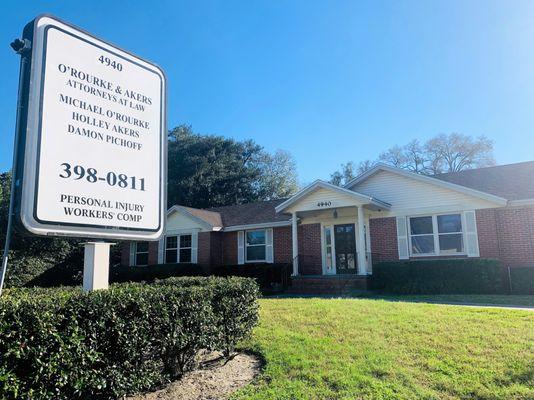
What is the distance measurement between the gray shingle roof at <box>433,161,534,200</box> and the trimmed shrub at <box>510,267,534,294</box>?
2680 mm

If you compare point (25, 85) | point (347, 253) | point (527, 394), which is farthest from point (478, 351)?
point (347, 253)

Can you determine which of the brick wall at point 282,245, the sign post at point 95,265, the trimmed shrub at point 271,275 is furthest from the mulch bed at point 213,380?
the brick wall at point 282,245

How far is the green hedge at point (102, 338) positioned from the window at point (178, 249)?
1778cm

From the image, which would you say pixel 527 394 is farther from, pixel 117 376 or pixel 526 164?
pixel 526 164

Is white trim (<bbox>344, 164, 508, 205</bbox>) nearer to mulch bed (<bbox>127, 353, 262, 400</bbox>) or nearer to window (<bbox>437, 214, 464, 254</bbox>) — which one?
window (<bbox>437, 214, 464, 254</bbox>)

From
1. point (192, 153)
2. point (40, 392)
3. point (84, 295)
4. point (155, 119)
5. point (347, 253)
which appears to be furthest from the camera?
point (192, 153)

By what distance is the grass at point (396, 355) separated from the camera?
496cm

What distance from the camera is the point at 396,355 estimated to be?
236 inches

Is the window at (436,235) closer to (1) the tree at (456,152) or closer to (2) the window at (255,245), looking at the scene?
(2) the window at (255,245)

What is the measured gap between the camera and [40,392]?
3549 mm

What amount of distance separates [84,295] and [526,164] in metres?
20.4

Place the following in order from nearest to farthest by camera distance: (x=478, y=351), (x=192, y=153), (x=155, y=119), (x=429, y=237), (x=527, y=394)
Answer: (x=527, y=394) → (x=155, y=119) → (x=478, y=351) → (x=429, y=237) → (x=192, y=153)

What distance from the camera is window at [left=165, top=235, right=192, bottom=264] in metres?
23.3

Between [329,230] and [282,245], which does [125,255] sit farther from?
[329,230]
